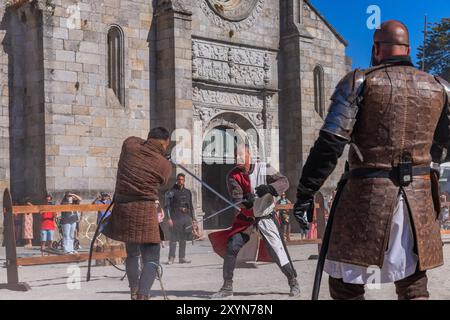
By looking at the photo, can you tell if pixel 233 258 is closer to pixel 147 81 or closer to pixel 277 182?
pixel 277 182

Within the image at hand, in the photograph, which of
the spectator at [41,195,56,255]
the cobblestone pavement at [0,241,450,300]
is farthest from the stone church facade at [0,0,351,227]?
the cobblestone pavement at [0,241,450,300]

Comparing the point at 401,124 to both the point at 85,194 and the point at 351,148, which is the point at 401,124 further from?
the point at 85,194

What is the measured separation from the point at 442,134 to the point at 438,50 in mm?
34561

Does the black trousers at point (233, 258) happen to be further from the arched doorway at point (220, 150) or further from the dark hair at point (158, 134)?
the arched doorway at point (220, 150)

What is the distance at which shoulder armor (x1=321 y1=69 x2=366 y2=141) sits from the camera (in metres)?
4.45

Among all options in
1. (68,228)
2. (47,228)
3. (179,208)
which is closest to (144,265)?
(179,208)

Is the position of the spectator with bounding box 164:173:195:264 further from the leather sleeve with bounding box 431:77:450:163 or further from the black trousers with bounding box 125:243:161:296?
the leather sleeve with bounding box 431:77:450:163

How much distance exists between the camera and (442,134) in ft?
16.2

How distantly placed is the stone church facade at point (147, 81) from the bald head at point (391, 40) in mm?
13973

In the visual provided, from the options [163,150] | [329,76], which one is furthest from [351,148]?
[329,76]

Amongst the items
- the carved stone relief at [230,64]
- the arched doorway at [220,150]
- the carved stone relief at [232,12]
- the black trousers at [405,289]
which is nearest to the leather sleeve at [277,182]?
the black trousers at [405,289]

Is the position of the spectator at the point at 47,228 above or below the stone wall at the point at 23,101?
below

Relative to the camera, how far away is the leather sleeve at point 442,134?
4793 mm

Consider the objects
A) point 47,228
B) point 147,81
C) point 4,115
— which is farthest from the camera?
point 147,81
